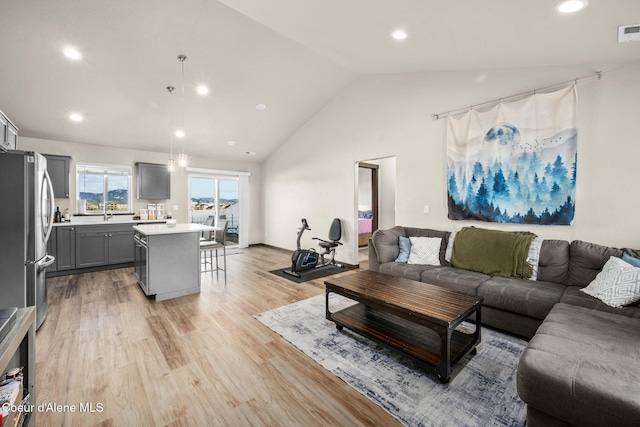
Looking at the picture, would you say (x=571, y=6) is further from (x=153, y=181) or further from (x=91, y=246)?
(x=91, y=246)

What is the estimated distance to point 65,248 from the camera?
4652 mm

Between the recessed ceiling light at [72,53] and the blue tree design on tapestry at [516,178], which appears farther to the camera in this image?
the recessed ceiling light at [72,53]

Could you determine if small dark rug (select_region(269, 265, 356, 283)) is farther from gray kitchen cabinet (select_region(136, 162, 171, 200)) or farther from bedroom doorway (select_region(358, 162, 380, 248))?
gray kitchen cabinet (select_region(136, 162, 171, 200))

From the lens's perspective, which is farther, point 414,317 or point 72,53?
point 72,53

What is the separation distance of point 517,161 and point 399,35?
2003 mm

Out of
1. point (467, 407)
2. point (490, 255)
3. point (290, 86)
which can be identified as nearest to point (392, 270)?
point (490, 255)

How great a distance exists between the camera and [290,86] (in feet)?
15.8

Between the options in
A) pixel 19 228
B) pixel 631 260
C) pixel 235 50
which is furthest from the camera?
pixel 235 50

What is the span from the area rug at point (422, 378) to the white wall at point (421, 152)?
173cm

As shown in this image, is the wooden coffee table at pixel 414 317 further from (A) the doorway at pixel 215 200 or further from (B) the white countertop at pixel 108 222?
(A) the doorway at pixel 215 200

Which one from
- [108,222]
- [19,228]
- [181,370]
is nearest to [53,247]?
[108,222]

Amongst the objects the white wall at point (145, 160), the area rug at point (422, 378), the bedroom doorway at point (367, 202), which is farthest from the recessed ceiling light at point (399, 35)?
the white wall at point (145, 160)

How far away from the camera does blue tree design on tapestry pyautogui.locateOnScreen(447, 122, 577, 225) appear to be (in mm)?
2953

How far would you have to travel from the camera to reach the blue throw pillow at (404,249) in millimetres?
3732
